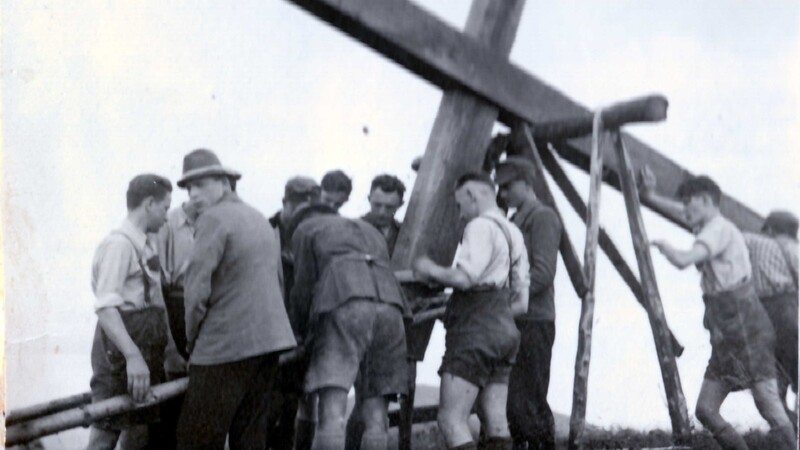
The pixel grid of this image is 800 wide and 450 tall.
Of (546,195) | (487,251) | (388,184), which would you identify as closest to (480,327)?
(487,251)

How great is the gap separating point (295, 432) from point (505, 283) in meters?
1.15

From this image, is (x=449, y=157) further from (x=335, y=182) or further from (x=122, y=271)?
(x=122, y=271)

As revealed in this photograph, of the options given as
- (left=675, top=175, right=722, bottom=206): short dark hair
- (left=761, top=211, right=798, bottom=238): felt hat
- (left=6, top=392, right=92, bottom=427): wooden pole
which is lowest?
(left=6, top=392, right=92, bottom=427): wooden pole

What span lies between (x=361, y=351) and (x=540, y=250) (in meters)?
1.19

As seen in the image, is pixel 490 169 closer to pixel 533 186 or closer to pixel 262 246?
pixel 533 186

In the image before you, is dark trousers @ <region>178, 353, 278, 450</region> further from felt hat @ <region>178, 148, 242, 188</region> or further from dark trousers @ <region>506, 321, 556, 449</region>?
dark trousers @ <region>506, 321, 556, 449</region>

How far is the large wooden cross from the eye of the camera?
193 inches

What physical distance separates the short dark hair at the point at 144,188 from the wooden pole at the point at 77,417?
0.76 metres

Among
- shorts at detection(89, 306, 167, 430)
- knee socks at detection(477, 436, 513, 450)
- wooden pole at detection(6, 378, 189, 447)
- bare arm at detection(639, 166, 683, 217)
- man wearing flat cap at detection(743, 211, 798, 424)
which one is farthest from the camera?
bare arm at detection(639, 166, 683, 217)

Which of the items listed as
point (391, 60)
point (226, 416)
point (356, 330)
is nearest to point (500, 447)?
point (356, 330)

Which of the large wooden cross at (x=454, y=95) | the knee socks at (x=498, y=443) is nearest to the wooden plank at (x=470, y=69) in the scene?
the large wooden cross at (x=454, y=95)

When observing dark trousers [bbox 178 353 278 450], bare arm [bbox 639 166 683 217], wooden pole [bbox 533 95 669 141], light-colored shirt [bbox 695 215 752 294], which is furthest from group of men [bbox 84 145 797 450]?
bare arm [bbox 639 166 683 217]

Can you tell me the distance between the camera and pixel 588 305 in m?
5.33

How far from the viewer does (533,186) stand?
5.49 meters
